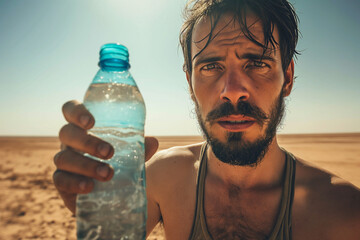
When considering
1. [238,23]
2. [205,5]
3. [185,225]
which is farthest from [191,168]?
[205,5]

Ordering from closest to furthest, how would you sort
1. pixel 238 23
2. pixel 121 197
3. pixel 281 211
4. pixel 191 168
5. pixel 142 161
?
1. pixel 121 197
2. pixel 142 161
3. pixel 281 211
4. pixel 238 23
5. pixel 191 168

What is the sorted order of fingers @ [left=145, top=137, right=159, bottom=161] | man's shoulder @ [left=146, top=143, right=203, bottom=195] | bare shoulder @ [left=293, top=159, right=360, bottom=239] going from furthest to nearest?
man's shoulder @ [left=146, top=143, right=203, bottom=195], bare shoulder @ [left=293, top=159, right=360, bottom=239], fingers @ [left=145, top=137, right=159, bottom=161]

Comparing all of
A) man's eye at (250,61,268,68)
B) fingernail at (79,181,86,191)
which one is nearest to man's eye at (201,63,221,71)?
man's eye at (250,61,268,68)

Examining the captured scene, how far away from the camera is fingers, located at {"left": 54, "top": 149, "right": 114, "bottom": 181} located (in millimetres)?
941

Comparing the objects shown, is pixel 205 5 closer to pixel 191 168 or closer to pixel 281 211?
pixel 191 168

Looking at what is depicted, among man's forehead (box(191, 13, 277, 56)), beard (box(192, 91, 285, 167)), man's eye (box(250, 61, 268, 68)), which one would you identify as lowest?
beard (box(192, 91, 285, 167))

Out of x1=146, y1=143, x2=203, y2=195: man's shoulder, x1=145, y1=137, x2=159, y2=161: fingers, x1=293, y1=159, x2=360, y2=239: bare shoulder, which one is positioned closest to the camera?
x1=145, y1=137, x2=159, y2=161: fingers

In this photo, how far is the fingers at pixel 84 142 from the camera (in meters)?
0.94

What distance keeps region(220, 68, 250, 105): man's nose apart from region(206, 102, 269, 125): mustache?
4cm

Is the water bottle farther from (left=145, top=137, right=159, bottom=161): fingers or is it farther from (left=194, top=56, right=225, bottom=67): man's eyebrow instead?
(left=194, top=56, right=225, bottom=67): man's eyebrow

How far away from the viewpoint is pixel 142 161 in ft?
4.15

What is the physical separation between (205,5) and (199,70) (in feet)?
2.54

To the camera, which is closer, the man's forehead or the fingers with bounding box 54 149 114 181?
the fingers with bounding box 54 149 114 181

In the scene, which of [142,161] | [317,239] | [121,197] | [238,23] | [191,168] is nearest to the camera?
[121,197]
